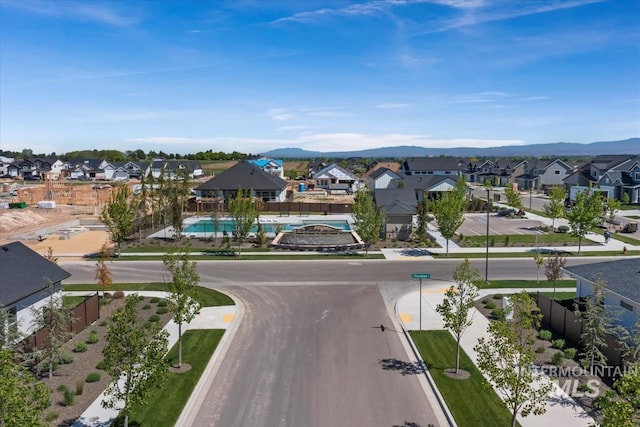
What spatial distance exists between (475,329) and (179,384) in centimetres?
1575

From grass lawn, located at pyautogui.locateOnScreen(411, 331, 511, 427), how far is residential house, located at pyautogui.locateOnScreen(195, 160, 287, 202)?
55470mm

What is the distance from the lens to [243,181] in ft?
260

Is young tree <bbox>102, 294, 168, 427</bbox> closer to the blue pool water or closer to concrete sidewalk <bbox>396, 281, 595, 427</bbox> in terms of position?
concrete sidewalk <bbox>396, 281, 595, 427</bbox>

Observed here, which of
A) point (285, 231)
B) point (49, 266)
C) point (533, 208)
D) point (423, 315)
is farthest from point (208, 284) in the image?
point (533, 208)

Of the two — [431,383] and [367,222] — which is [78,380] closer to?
[431,383]

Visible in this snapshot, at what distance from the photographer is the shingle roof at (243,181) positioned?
78.0 meters

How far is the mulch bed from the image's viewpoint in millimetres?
17688

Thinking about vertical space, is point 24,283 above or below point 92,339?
above

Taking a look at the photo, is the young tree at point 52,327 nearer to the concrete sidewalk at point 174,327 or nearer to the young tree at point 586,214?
the concrete sidewalk at point 174,327

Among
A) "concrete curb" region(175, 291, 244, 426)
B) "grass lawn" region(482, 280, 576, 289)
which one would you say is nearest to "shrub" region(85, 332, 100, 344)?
"concrete curb" region(175, 291, 244, 426)

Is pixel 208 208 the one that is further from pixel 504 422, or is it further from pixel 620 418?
pixel 620 418

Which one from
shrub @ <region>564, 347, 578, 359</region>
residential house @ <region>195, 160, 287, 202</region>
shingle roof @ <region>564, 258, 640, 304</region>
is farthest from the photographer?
residential house @ <region>195, 160, 287, 202</region>

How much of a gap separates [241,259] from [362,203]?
13.0 meters

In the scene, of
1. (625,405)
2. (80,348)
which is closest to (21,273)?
(80,348)
